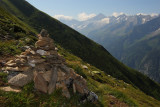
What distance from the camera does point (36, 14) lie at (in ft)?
591

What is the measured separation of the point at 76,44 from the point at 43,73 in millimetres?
134572

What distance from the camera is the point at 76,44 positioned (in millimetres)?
147375

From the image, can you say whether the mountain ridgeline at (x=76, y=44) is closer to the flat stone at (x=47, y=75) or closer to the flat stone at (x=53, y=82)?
the flat stone at (x=53, y=82)

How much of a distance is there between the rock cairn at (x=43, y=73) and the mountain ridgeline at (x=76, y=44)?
109390 mm

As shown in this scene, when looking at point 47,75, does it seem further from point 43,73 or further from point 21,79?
point 21,79

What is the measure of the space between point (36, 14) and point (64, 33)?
169 ft

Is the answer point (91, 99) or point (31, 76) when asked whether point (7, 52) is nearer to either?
point (31, 76)

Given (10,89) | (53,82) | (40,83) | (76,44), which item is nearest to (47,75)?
(53,82)

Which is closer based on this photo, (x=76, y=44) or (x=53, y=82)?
(x=53, y=82)

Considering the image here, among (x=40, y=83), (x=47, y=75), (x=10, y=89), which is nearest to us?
(x=10, y=89)

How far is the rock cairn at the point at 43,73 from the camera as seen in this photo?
40.4 feet

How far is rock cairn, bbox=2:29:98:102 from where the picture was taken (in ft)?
40.4

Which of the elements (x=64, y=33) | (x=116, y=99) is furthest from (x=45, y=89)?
(x=64, y=33)

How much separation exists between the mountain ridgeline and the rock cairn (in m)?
109
